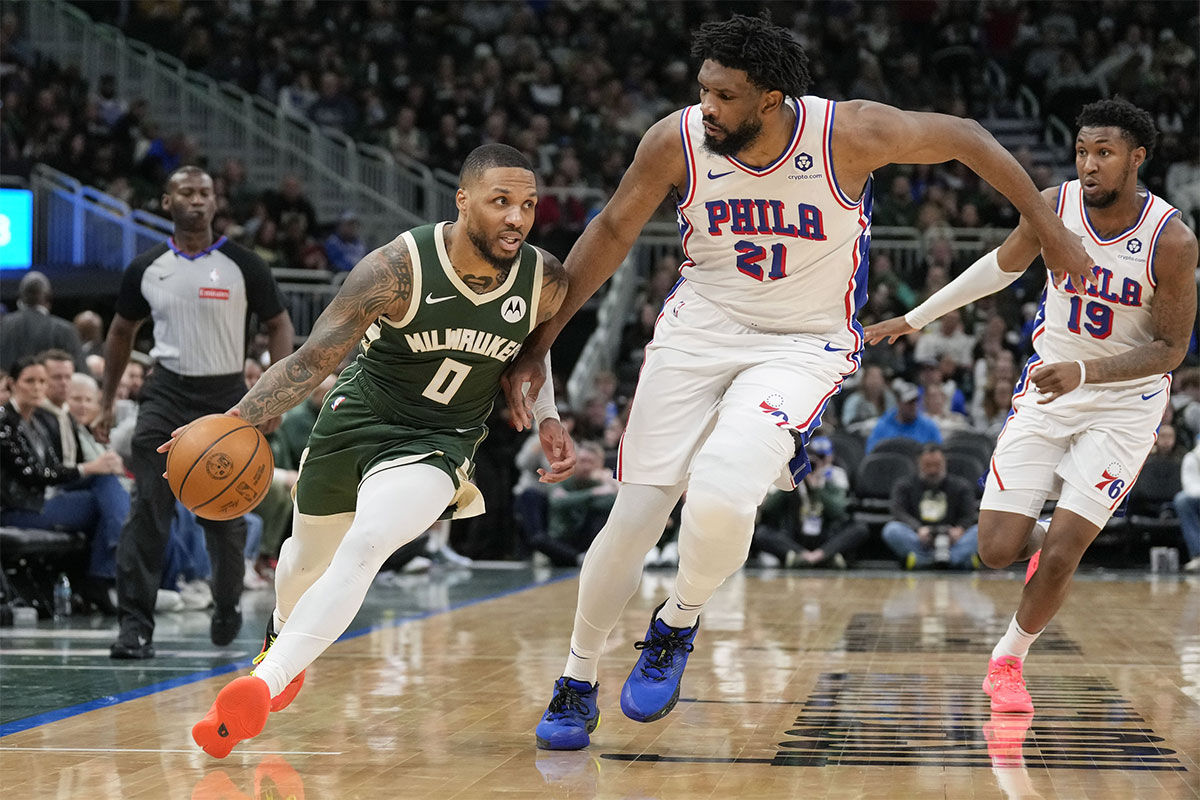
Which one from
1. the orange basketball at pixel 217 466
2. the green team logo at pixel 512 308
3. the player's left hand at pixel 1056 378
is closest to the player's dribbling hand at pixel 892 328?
the player's left hand at pixel 1056 378

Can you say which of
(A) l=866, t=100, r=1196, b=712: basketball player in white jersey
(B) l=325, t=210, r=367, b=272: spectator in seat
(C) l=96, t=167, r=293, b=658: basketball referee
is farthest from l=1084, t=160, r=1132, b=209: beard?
(B) l=325, t=210, r=367, b=272: spectator in seat

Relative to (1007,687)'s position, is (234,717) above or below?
above

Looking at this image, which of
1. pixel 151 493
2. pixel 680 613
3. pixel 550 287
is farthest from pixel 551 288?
pixel 151 493

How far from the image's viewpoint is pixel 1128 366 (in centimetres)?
535

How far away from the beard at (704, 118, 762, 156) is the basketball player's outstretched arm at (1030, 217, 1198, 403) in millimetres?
1701

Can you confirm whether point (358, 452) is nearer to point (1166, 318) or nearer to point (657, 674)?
point (657, 674)

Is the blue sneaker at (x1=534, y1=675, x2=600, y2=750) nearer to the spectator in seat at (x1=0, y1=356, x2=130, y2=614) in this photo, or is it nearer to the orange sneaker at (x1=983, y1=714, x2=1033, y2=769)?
the orange sneaker at (x1=983, y1=714, x2=1033, y2=769)

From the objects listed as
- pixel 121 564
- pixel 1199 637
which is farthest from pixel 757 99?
pixel 1199 637

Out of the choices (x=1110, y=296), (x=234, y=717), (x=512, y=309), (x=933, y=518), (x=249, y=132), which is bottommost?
(x=933, y=518)

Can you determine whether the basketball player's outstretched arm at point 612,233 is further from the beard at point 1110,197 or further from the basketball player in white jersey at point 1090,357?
the beard at point 1110,197

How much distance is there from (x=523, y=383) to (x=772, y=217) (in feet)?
3.20

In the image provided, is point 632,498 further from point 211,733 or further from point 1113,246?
point 1113,246

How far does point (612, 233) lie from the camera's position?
185 inches

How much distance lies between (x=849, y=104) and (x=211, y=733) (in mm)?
2604
